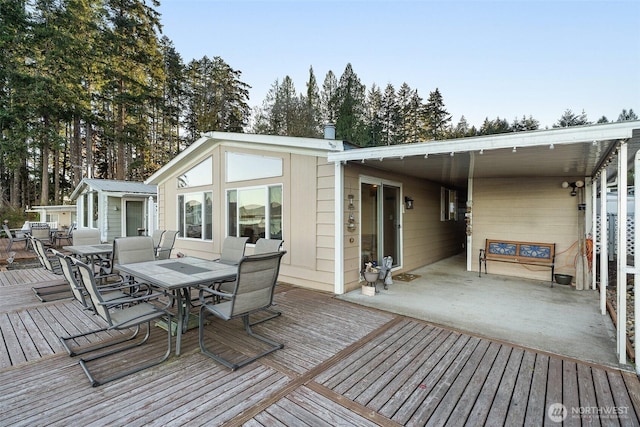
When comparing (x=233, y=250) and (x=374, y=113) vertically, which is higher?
(x=374, y=113)

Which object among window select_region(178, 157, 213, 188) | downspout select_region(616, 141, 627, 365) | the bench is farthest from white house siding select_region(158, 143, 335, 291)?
the bench

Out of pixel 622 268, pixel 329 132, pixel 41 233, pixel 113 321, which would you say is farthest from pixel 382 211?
pixel 41 233

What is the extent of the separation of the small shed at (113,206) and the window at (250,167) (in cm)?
555

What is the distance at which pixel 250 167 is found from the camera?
241 inches

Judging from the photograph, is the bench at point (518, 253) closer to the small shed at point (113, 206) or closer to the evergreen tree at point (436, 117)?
the small shed at point (113, 206)

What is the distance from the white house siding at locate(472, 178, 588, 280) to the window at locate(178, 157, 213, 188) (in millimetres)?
6374

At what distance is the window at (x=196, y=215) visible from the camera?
23.5 ft

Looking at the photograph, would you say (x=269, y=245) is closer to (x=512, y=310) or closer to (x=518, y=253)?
(x=512, y=310)

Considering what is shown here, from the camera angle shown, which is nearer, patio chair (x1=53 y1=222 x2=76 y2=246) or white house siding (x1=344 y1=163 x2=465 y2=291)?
white house siding (x1=344 y1=163 x2=465 y2=291)

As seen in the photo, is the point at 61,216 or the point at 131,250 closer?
the point at 131,250

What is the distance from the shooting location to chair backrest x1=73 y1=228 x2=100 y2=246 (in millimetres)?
5879

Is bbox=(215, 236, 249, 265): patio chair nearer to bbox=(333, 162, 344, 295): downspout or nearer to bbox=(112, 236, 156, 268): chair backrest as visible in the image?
bbox=(112, 236, 156, 268): chair backrest

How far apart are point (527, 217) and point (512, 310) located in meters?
2.96

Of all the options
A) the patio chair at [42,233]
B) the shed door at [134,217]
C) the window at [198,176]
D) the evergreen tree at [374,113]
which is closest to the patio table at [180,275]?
the window at [198,176]
